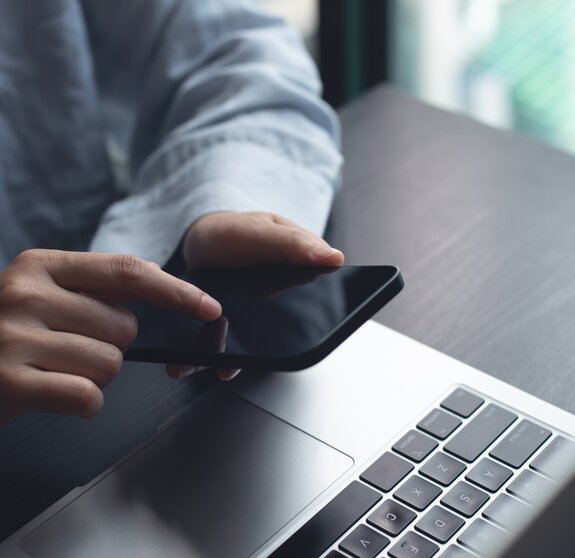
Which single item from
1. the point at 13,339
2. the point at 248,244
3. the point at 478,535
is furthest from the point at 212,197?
the point at 478,535

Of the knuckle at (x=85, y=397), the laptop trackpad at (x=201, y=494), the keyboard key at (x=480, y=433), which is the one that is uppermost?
the knuckle at (x=85, y=397)

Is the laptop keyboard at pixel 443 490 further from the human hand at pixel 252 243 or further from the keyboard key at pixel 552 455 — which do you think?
the human hand at pixel 252 243

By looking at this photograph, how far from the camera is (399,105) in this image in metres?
0.73

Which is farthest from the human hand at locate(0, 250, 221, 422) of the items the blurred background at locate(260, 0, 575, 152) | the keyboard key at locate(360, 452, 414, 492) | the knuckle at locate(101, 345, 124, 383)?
the blurred background at locate(260, 0, 575, 152)

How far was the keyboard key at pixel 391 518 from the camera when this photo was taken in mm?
364

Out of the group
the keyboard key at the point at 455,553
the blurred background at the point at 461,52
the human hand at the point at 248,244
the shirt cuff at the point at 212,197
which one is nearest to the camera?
the keyboard key at the point at 455,553

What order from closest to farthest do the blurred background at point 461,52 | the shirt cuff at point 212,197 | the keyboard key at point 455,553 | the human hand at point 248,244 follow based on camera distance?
the keyboard key at point 455,553 < the human hand at point 248,244 < the shirt cuff at point 212,197 < the blurred background at point 461,52

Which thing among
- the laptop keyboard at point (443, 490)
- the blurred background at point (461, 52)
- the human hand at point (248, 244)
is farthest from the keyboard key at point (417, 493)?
the blurred background at point (461, 52)

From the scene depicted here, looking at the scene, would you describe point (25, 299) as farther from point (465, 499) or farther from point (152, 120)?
point (152, 120)

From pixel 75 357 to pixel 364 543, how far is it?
0.16 meters

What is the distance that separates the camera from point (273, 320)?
0.42 m

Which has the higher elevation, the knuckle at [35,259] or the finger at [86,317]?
the knuckle at [35,259]

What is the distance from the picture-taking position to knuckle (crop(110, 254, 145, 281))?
16.9 inches

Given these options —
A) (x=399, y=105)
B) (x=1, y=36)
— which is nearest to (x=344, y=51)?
(x=399, y=105)
